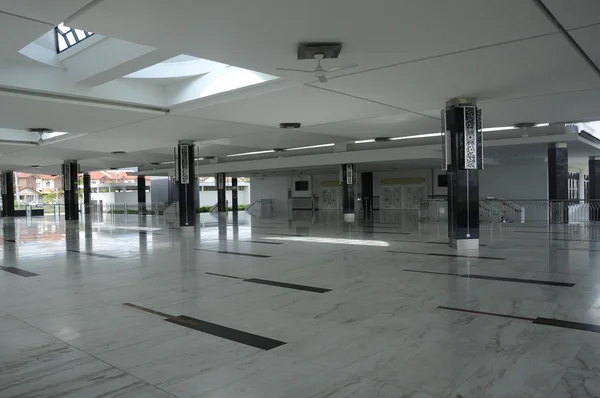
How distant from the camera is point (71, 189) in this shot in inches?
1160

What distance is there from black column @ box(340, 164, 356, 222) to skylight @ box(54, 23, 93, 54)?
778 inches

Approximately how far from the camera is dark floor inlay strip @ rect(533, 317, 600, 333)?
16.4 feet

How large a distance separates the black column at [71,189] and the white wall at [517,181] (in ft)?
93.2

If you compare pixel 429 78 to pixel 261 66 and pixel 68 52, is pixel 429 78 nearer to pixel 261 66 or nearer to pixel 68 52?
pixel 261 66

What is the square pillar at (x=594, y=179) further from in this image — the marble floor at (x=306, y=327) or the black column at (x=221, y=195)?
the black column at (x=221, y=195)

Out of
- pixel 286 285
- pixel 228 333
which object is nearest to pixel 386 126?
pixel 286 285

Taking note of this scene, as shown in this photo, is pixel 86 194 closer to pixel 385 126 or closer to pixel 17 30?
pixel 385 126

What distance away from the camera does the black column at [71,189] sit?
94.3 ft

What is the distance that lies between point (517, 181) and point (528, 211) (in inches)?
206

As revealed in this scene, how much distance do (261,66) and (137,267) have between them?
5.08 m

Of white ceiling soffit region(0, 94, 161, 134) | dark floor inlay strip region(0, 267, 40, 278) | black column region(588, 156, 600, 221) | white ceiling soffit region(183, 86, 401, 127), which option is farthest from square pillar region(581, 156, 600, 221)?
dark floor inlay strip region(0, 267, 40, 278)

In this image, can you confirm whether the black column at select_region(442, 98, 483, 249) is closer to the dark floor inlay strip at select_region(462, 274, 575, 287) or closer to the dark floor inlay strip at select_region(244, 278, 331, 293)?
the dark floor inlay strip at select_region(462, 274, 575, 287)

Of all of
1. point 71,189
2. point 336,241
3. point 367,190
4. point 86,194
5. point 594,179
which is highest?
point 71,189

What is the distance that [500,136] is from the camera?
21844 mm
